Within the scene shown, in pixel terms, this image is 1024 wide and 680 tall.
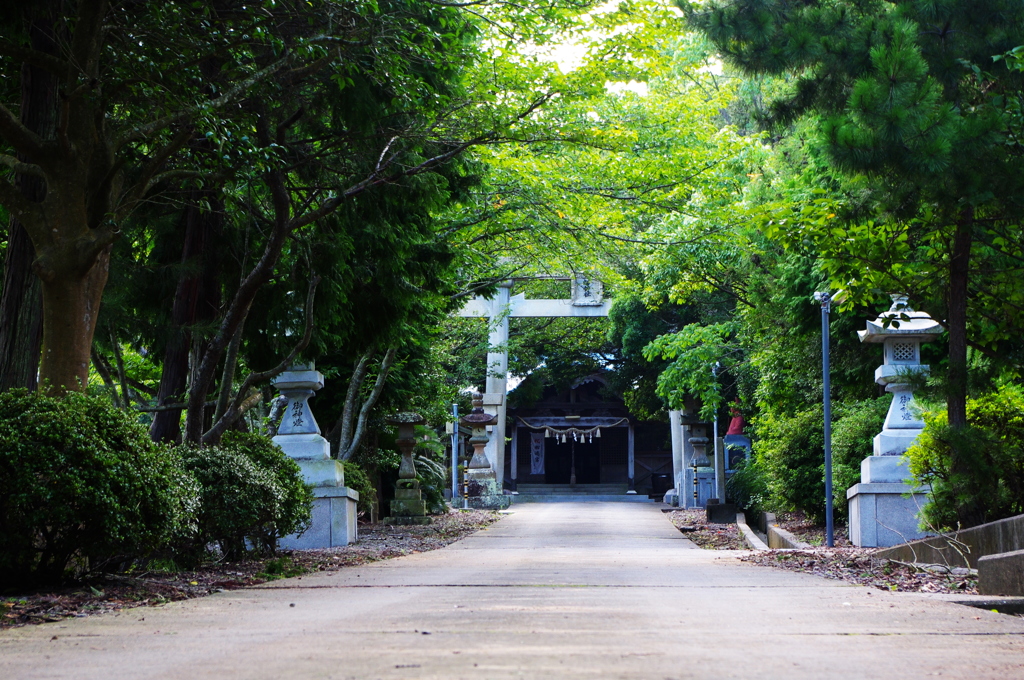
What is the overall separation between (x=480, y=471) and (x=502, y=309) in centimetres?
525

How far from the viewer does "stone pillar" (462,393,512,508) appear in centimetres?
3006

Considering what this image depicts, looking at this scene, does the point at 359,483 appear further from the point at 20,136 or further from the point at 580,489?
the point at 580,489

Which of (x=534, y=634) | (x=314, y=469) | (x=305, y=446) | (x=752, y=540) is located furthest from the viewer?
(x=752, y=540)

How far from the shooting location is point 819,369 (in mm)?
15930

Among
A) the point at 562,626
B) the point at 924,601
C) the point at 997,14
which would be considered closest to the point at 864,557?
the point at 924,601

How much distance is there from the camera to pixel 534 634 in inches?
179

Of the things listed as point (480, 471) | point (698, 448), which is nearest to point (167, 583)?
point (698, 448)

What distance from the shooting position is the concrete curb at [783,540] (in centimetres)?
1321

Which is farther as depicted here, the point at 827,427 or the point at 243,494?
the point at 827,427

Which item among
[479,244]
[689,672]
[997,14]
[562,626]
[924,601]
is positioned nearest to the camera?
[689,672]

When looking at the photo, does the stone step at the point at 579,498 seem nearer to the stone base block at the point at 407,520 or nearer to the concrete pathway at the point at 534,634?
the stone base block at the point at 407,520

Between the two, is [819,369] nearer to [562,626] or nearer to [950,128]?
[950,128]

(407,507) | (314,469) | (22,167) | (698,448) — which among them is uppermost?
(22,167)

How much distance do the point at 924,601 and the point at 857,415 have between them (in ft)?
28.9
